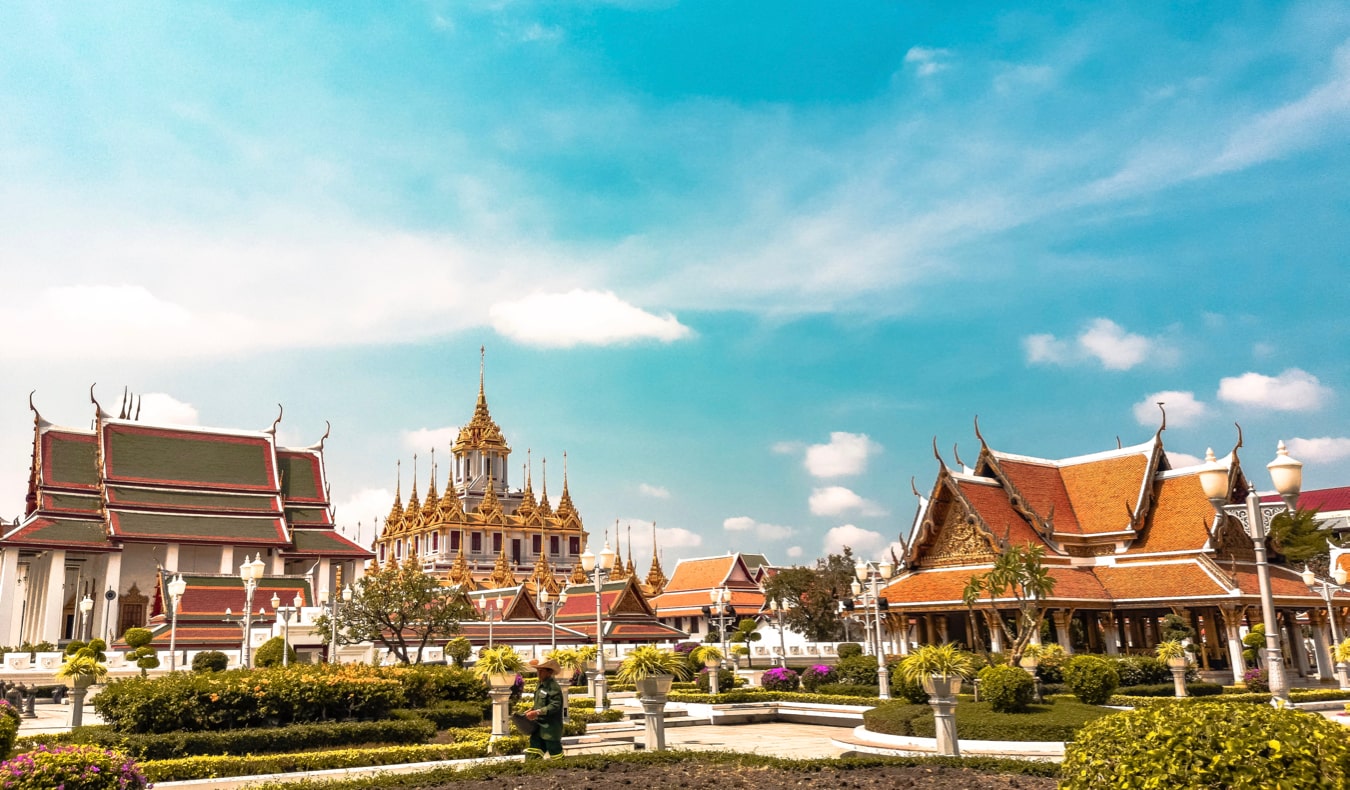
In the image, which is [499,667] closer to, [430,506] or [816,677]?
[816,677]

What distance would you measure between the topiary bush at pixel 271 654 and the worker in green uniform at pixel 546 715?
19.1 metres

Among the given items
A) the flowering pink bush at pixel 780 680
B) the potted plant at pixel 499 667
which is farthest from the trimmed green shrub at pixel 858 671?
the potted plant at pixel 499 667

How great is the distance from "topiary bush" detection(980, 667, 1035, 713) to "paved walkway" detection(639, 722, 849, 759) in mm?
2599

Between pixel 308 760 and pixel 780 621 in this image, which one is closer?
pixel 308 760

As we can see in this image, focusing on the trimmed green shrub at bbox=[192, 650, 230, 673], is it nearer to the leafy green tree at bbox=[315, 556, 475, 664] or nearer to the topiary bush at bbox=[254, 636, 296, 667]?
the topiary bush at bbox=[254, 636, 296, 667]

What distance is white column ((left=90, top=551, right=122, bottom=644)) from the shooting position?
41.0 meters

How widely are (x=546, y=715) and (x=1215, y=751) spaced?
719cm

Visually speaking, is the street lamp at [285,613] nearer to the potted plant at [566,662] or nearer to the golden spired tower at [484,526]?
the potted plant at [566,662]

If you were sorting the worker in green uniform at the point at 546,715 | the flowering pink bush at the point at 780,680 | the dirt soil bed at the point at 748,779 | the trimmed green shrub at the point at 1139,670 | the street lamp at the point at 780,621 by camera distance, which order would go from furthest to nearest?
the street lamp at the point at 780,621 < the flowering pink bush at the point at 780,680 < the trimmed green shrub at the point at 1139,670 < the worker in green uniform at the point at 546,715 < the dirt soil bed at the point at 748,779

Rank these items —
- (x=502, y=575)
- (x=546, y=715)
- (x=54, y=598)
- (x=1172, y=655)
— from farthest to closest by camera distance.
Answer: (x=502, y=575), (x=54, y=598), (x=1172, y=655), (x=546, y=715)

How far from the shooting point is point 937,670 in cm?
1305

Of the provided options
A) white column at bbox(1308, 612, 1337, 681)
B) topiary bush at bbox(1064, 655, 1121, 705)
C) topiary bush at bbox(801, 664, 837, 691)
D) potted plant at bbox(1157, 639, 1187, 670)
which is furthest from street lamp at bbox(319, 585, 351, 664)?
white column at bbox(1308, 612, 1337, 681)

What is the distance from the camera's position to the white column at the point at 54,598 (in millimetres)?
39344

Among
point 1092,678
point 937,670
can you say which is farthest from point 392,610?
point 937,670
